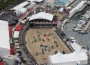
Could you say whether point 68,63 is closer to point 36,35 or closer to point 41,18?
point 36,35

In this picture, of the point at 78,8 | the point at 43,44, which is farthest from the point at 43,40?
the point at 78,8

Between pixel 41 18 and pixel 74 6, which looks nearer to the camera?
pixel 41 18

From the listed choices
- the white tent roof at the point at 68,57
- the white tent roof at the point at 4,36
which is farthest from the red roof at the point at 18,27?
the white tent roof at the point at 68,57

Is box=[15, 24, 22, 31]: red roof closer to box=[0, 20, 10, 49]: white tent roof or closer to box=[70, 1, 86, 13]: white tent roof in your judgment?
box=[0, 20, 10, 49]: white tent roof

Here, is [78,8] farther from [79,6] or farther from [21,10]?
[21,10]

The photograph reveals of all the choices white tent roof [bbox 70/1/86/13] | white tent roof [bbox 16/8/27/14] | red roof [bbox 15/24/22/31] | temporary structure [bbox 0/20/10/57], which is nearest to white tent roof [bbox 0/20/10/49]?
temporary structure [bbox 0/20/10/57]

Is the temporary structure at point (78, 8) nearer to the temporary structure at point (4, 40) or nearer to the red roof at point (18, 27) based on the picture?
the red roof at point (18, 27)

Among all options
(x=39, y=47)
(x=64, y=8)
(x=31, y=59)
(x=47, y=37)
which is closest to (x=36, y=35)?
(x=47, y=37)
